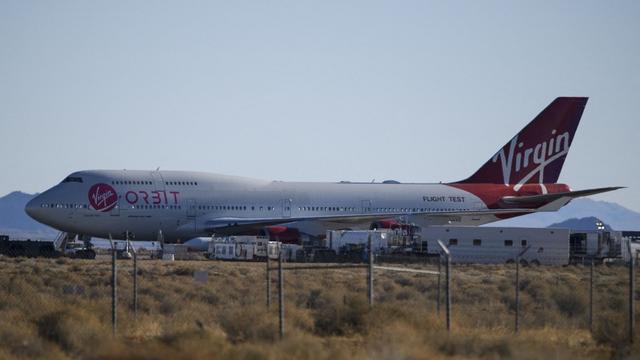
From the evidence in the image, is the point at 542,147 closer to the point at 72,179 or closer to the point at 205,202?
the point at 205,202

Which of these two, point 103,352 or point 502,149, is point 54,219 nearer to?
point 502,149

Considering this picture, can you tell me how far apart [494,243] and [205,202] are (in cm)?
1588

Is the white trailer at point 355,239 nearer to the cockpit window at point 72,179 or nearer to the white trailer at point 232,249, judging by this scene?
the white trailer at point 232,249

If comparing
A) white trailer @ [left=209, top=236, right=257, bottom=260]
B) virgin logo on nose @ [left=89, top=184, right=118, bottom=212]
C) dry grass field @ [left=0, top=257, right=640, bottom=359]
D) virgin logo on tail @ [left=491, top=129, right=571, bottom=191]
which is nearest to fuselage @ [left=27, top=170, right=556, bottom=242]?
virgin logo on nose @ [left=89, top=184, right=118, bottom=212]

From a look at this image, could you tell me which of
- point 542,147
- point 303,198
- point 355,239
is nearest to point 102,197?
point 303,198

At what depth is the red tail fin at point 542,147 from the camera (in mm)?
69500

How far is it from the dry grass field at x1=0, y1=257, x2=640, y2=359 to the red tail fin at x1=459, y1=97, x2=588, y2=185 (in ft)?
98.5

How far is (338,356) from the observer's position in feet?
51.9

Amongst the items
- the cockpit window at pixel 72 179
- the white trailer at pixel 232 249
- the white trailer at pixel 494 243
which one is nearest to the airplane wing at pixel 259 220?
the white trailer at pixel 232 249

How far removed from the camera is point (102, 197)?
5928 centimetres

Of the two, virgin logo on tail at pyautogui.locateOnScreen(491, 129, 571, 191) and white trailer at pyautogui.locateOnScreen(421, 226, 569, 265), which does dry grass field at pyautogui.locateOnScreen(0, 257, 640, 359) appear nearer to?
white trailer at pyautogui.locateOnScreen(421, 226, 569, 265)

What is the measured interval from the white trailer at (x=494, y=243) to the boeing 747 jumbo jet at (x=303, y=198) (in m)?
8.73

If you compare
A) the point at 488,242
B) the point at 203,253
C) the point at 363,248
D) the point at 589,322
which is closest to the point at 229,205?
the point at 203,253

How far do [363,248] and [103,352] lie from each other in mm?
41075
